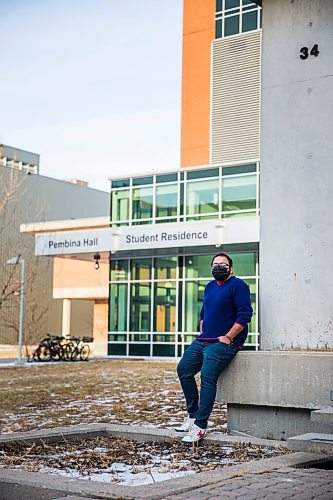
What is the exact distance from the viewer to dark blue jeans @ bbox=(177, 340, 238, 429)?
287 inches

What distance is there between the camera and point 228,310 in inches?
301

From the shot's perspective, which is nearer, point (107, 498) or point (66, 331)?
point (107, 498)

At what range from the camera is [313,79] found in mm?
8109

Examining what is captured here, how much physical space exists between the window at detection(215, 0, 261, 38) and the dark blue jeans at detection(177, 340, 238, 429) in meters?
26.8

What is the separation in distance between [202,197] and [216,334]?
23143 mm

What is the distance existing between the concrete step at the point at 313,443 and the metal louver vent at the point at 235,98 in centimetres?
2619

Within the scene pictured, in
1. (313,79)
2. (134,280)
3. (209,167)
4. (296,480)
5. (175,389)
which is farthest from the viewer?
(134,280)

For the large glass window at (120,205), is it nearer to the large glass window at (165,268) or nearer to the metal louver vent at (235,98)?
the large glass window at (165,268)

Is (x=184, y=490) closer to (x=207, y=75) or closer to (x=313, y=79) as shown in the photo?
(x=313, y=79)

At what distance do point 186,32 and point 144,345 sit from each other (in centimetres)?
1395

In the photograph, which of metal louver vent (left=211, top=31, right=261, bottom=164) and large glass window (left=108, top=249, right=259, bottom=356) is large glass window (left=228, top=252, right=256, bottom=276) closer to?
large glass window (left=108, top=249, right=259, bottom=356)

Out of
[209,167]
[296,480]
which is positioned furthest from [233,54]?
[296,480]

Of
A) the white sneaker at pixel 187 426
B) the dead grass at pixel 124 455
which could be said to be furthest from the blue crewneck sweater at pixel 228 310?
the dead grass at pixel 124 455

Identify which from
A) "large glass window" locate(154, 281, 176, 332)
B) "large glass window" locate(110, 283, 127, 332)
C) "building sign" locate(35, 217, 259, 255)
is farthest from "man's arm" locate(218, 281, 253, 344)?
"large glass window" locate(110, 283, 127, 332)
